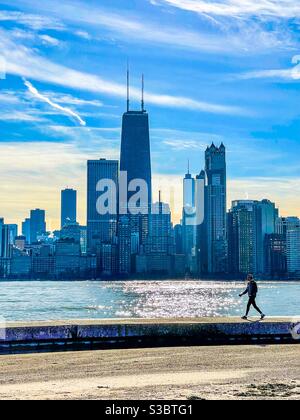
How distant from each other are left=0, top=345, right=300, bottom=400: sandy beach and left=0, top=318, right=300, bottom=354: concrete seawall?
89cm

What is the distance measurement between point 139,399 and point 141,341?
6.67m

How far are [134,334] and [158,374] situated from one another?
14.3ft

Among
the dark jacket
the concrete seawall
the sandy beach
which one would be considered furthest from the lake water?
the sandy beach

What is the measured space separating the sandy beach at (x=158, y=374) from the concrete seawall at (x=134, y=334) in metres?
0.89

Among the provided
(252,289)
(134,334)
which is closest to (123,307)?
(252,289)

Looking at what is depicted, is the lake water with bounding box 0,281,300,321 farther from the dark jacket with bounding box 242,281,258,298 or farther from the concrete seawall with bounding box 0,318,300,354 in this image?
the concrete seawall with bounding box 0,318,300,354

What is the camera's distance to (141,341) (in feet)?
52.1

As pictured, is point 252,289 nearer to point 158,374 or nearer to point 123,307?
point 158,374

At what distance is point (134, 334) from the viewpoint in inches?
626

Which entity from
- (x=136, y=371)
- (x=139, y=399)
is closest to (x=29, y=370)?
(x=136, y=371)

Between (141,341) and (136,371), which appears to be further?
(141,341)

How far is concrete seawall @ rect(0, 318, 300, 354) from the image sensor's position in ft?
50.2
